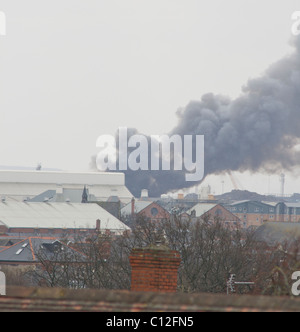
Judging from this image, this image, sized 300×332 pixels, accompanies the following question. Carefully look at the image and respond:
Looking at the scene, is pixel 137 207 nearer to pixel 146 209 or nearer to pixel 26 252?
pixel 146 209

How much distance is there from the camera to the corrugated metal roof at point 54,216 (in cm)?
7369

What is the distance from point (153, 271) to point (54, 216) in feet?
218

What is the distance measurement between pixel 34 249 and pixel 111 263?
1840 cm

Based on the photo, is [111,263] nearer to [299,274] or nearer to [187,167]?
[299,274]

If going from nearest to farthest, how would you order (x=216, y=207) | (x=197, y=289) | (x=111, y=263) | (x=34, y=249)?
(x=197, y=289) → (x=111, y=263) → (x=34, y=249) → (x=216, y=207)

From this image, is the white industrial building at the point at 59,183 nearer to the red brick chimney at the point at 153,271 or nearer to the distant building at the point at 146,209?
the distant building at the point at 146,209

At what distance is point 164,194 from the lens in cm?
12412

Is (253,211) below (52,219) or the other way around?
the other way around

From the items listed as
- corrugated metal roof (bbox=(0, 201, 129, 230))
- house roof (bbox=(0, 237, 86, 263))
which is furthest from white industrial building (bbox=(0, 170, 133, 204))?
house roof (bbox=(0, 237, 86, 263))

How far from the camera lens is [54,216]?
78000 millimetres

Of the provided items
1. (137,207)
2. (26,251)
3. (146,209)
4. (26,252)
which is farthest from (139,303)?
(137,207)

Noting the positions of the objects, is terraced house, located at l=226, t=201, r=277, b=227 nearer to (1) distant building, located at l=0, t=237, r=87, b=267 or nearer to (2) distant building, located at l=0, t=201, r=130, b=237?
(2) distant building, located at l=0, t=201, r=130, b=237

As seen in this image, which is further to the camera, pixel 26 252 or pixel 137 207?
pixel 137 207
